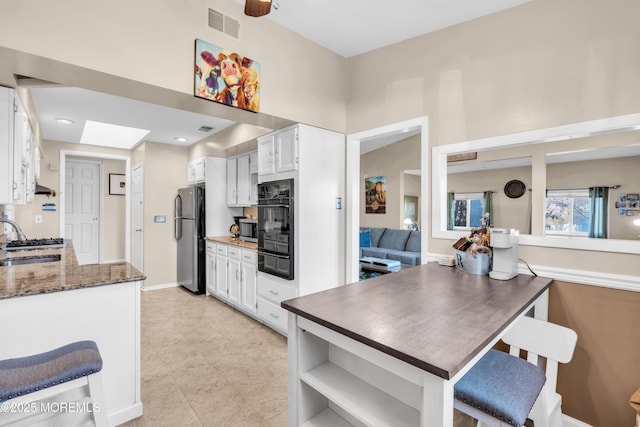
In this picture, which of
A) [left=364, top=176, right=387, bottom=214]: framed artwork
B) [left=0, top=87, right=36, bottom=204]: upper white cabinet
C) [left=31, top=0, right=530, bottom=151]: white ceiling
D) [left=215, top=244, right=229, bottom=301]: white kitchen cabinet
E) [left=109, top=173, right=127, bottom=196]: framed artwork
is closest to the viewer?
[left=0, top=87, right=36, bottom=204]: upper white cabinet

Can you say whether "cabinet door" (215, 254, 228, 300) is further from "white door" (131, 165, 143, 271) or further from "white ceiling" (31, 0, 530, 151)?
"white ceiling" (31, 0, 530, 151)

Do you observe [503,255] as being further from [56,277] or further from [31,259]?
[31,259]

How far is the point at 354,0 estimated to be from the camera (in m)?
2.16

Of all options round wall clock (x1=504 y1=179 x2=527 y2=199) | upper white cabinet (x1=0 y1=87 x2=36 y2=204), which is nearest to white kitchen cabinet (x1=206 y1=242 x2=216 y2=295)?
upper white cabinet (x1=0 y1=87 x2=36 y2=204)

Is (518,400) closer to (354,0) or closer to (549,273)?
(549,273)

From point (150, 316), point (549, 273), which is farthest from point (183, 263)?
point (549, 273)

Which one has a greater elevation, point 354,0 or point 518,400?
point 354,0

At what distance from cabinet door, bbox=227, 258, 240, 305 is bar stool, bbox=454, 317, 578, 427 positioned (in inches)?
119

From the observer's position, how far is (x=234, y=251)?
3.93 meters

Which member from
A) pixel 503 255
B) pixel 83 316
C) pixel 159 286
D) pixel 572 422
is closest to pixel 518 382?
pixel 503 255

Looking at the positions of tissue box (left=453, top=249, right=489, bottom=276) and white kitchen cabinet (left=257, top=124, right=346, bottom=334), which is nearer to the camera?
tissue box (left=453, top=249, right=489, bottom=276)

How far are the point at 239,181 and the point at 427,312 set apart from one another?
3.77 meters

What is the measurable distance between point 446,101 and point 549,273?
Answer: 1.41 m

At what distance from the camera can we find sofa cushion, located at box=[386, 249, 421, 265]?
5586 millimetres
